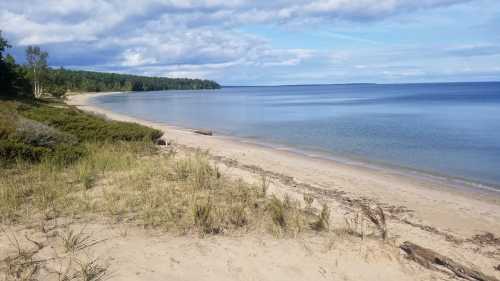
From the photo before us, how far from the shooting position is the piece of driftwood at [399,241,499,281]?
14.4 feet

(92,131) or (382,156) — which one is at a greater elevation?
(92,131)

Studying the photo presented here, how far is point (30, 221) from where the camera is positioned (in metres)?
5.32

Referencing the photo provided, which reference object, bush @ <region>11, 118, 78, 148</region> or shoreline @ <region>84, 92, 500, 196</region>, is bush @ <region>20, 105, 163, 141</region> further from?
shoreline @ <region>84, 92, 500, 196</region>

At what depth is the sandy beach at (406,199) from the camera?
5930 millimetres

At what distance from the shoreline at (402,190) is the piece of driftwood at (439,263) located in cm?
206

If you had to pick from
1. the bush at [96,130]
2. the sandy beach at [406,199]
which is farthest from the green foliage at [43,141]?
the sandy beach at [406,199]

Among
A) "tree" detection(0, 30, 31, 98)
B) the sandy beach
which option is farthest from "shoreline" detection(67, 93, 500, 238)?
"tree" detection(0, 30, 31, 98)

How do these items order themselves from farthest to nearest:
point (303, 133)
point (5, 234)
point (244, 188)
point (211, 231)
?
point (303, 133)
point (244, 188)
point (211, 231)
point (5, 234)

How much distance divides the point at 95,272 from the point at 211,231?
5.27 feet

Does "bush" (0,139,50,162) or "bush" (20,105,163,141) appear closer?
"bush" (0,139,50,162)

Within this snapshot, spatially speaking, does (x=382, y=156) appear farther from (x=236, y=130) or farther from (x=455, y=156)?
(x=236, y=130)

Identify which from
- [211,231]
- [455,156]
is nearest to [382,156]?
[455,156]

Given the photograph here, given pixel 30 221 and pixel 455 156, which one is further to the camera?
pixel 455 156

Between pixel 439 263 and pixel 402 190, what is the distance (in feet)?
17.4
